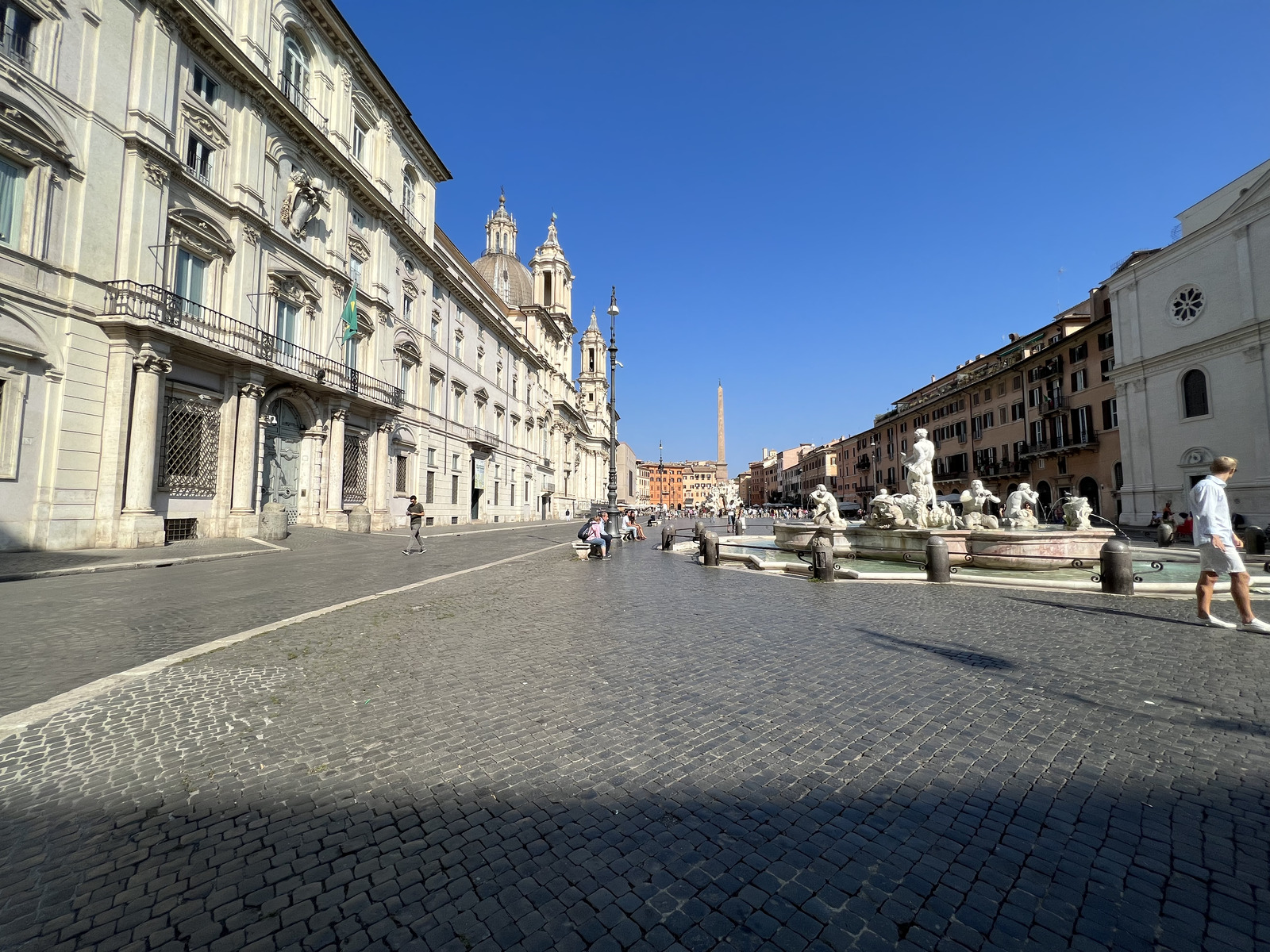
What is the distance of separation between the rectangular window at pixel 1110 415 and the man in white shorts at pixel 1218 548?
101 feet

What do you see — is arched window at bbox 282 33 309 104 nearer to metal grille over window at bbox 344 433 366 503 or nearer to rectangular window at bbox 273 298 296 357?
rectangular window at bbox 273 298 296 357

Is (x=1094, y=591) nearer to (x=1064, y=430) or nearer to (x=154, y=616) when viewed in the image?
(x=154, y=616)

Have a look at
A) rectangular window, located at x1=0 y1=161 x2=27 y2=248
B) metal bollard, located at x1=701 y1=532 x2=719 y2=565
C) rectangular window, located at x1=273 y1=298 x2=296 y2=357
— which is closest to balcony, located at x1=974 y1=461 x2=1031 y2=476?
metal bollard, located at x1=701 y1=532 x2=719 y2=565

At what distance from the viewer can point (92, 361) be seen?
47.2ft

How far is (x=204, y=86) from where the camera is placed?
59.9 feet

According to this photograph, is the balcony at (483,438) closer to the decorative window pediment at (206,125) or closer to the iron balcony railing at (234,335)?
the iron balcony railing at (234,335)

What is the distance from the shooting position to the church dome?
2601 inches

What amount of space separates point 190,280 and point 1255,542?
31.9m

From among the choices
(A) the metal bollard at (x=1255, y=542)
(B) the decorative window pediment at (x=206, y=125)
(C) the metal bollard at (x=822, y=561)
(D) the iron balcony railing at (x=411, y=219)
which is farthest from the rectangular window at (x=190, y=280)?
(A) the metal bollard at (x=1255, y=542)

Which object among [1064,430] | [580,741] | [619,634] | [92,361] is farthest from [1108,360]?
[92,361]

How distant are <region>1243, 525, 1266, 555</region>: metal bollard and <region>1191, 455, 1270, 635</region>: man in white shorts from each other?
13746mm

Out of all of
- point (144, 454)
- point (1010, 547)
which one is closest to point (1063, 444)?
point (1010, 547)

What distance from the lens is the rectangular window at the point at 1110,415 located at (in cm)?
3080

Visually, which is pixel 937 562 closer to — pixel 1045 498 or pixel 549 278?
pixel 1045 498
